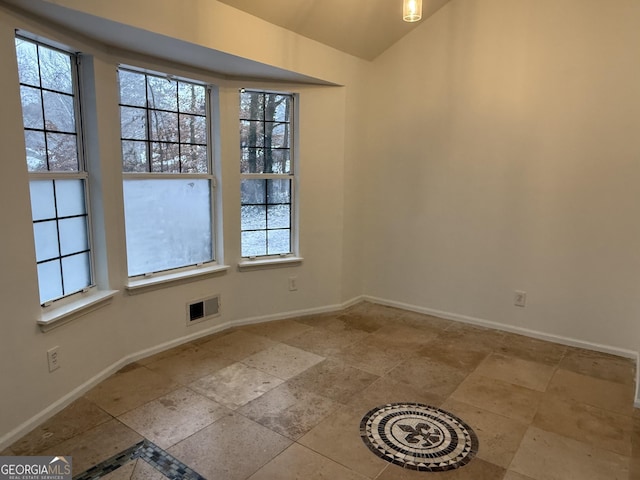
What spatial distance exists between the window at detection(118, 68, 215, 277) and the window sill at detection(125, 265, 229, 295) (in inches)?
2.8

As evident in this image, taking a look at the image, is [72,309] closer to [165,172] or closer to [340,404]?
[165,172]

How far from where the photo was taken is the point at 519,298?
3.74m

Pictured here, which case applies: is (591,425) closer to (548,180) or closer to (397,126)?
(548,180)

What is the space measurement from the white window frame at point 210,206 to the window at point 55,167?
1.13 ft

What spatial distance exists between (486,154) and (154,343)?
3.18 metres

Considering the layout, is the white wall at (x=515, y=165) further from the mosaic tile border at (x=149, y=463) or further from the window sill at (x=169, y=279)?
the mosaic tile border at (x=149, y=463)

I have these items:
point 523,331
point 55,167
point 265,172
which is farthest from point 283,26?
point 523,331

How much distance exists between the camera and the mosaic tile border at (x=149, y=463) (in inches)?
78.2

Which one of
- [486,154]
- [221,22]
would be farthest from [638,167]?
[221,22]

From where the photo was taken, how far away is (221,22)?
290cm

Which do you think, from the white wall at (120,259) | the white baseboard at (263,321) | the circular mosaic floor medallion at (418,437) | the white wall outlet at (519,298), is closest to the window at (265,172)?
the white wall at (120,259)

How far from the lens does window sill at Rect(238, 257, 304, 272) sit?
152 inches

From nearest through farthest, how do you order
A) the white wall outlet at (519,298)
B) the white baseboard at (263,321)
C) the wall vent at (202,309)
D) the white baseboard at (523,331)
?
→ the white baseboard at (263,321) → the white baseboard at (523,331) → the wall vent at (202,309) → the white wall outlet at (519,298)

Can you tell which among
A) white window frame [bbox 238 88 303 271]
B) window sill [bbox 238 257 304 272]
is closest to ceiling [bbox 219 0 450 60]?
white window frame [bbox 238 88 303 271]
